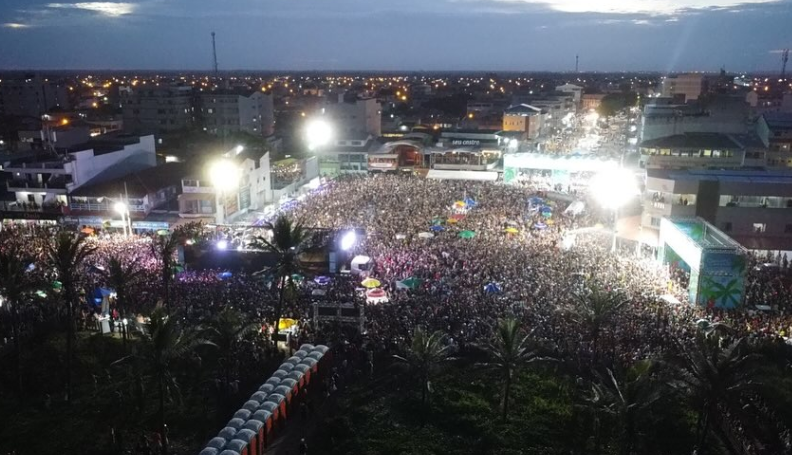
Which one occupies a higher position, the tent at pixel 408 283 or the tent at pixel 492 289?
the tent at pixel 492 289

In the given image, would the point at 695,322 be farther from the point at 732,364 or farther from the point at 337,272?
the point at 337,272

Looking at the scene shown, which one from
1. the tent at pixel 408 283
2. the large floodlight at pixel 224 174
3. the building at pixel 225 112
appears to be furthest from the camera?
the building at pixel 225 112

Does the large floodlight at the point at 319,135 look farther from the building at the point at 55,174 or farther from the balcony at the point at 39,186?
the balcony at the point at 39,186

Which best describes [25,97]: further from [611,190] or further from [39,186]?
[611,190]

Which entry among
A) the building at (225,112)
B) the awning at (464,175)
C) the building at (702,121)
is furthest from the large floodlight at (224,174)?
the building at (225,112)

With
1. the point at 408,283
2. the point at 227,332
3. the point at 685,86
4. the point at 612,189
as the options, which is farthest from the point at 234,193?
the point at 685,86

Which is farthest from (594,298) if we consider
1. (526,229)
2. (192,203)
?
(192,203)

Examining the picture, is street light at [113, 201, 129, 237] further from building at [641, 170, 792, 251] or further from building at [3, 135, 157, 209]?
building at [641, 170, 792, 251]
